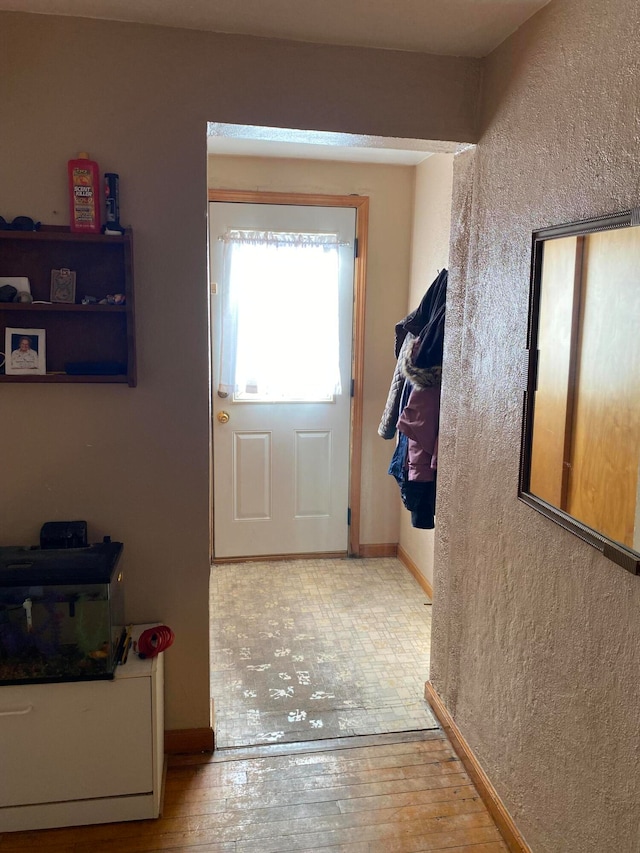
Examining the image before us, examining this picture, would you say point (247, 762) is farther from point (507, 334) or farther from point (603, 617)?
point (507, 334)

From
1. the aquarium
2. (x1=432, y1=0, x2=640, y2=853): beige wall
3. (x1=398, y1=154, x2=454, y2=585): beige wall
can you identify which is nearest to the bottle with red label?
the aquarium

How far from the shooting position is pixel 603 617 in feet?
4.72

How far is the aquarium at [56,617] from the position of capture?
1.80 m

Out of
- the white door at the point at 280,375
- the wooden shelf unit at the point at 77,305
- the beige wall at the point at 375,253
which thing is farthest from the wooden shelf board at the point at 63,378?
the beige wall at the point at 375,253

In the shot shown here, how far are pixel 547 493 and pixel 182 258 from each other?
1291 mm

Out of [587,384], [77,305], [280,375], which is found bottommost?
[280,375]

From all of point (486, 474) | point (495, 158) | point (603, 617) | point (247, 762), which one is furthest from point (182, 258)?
point (247, 762)

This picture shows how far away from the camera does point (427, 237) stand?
3.47 metres

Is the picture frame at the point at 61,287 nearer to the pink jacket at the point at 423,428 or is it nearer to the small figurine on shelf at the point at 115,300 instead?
the small figurine on shelf at the point at 115,300

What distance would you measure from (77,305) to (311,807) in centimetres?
170

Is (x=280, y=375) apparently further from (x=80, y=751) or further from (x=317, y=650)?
(x=80, y=751)

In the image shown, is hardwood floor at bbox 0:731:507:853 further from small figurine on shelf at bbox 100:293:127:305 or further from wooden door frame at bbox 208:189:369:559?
wooden door frame at bbox 208:189:369:559

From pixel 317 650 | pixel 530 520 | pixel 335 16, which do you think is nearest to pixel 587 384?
pixel 530 520

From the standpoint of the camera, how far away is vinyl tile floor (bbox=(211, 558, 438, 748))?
7.96ft
